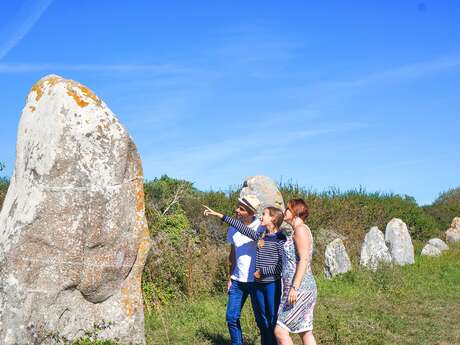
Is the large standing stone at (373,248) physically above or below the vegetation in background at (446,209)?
below

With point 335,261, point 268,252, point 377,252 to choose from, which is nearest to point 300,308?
point 268,252

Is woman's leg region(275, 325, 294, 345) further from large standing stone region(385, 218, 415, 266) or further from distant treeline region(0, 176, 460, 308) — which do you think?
large standing stone region(385, 218, 415, 266)

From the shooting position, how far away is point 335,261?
14016 mm

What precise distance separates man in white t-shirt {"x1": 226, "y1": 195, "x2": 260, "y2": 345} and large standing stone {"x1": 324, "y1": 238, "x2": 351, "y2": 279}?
7.42 metres

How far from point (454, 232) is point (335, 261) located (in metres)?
15.5

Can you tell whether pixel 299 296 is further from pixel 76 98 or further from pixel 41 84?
pixel 41 84

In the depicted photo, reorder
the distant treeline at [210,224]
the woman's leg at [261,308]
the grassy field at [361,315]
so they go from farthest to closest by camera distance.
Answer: the distant treeline at [210,224] < the grassy field at [361,315] < the woman's leg at [261,308]

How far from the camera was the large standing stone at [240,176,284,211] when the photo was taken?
1329 cm

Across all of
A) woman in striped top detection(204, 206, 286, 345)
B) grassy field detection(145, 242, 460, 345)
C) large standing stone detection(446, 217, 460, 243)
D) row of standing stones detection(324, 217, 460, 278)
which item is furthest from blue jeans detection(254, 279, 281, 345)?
large standing stone detection(446, 217, 460, 243)

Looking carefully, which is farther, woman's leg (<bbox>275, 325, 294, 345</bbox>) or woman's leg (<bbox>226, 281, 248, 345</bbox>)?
woman's leg (<bbox>226, 281, 248, 345</bbox>)

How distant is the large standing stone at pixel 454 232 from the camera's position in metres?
26.4

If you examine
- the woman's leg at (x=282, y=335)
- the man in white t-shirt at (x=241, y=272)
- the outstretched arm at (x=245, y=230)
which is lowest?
the woman's leg at (x=282, y=335)

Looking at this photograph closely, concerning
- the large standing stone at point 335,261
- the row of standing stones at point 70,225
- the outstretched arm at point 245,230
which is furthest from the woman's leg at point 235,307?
the large standing stone at point 335,261

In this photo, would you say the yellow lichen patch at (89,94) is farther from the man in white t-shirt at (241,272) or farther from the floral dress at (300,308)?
the floral dress at (300,308)
